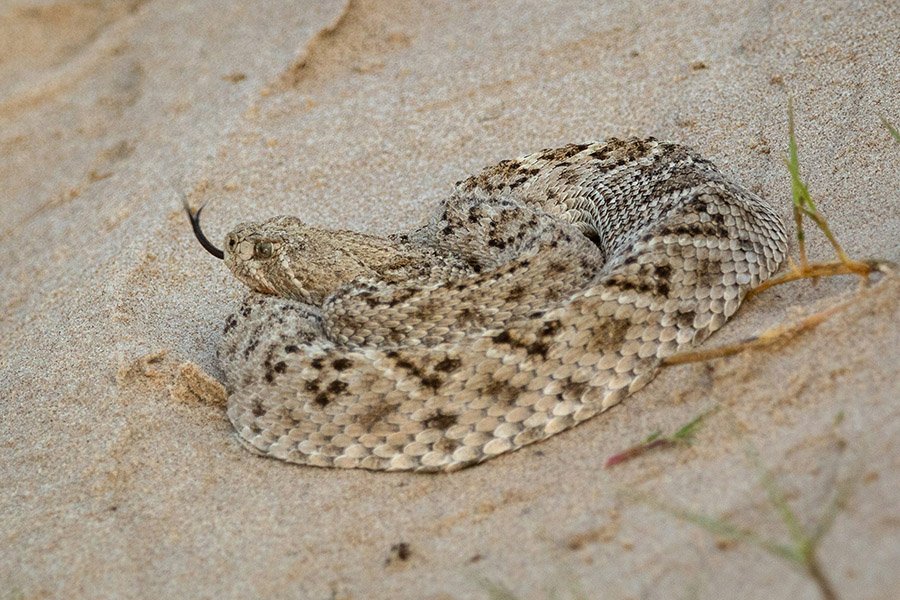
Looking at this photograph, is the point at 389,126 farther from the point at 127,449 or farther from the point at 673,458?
the point at 673,458

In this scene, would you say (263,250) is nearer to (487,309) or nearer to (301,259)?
(301,259)

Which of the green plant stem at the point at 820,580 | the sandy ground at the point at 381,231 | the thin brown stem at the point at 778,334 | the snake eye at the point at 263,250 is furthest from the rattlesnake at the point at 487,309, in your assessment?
the green plant stem at the point at 820,580

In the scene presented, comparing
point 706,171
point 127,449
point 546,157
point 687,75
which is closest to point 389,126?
point 546,157

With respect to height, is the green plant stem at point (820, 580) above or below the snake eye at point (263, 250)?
below

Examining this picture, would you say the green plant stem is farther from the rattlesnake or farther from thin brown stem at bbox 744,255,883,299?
thin brown stem at bbox 744,255,883,299

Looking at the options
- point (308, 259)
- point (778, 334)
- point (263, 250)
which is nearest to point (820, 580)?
point (778, 334)

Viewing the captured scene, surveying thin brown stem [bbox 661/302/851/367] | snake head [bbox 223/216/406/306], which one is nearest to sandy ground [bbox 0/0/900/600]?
thin brown stem [bbox 661/302/851/367]

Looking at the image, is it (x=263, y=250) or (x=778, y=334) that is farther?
(x=263, y=250)

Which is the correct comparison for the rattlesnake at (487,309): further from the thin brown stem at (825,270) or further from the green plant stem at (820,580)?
the green plant stem at (820,580)
